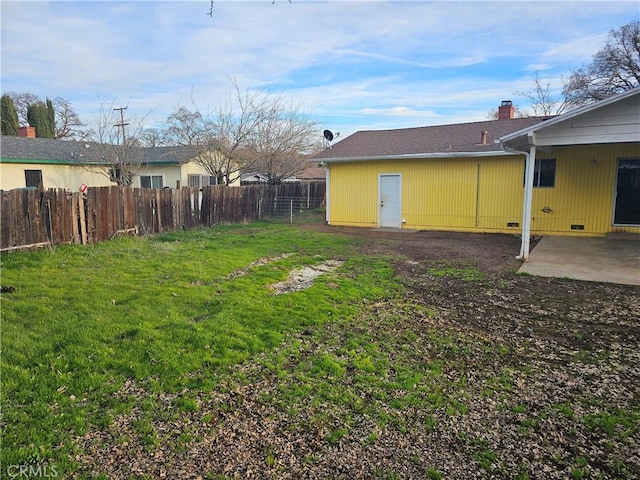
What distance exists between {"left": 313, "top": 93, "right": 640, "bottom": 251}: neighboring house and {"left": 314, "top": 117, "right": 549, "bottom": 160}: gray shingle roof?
4 cm

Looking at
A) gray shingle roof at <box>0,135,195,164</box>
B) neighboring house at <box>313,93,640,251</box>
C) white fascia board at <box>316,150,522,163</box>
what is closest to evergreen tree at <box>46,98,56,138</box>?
gray shingle roof at <box>0,135,195,164</box>

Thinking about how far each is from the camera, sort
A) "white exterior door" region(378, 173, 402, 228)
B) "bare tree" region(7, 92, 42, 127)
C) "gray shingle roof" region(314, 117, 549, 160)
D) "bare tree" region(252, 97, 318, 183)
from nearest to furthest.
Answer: "gray shingle roof" region(314, 117, 549, 160) → "white exterior door" region(378, 173, 402, 228) → "bare tree" region(252, 97, 318, 183) → "bare tree" region(7, 92, 42, 127)

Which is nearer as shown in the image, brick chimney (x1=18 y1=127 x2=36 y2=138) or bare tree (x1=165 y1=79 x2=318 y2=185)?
bare tree (x1=165 y1=79 x2=318 y2=185)

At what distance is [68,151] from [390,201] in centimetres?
1587

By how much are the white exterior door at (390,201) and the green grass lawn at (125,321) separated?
6092mm

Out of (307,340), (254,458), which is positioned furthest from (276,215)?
(254,458)

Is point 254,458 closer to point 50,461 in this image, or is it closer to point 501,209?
point 50,461

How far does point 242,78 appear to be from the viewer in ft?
57.3

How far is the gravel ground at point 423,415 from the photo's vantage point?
2.40m

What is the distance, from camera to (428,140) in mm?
14617

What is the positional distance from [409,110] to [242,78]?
12.9m

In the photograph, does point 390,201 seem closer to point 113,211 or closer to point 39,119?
point 113,211

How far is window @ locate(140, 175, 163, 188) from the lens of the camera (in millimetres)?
20875

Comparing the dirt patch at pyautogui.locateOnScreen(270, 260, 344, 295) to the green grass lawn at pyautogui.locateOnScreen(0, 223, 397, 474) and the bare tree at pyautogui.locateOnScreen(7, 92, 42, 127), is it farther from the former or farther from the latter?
the bare tree at pyautogui.locateOnScreen(7, 92, 42, 127)
